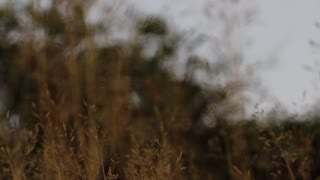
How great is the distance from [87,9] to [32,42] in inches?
26.2

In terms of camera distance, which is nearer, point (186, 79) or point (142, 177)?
point (142, 177)

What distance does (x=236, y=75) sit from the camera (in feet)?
15.5

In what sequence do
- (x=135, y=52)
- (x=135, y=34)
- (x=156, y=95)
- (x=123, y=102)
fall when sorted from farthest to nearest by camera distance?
(x=156, y=95) < (x=135, y=52) < (x=135, y=34) < (x=123, y=102)

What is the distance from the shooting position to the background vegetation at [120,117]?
2617 millimetres

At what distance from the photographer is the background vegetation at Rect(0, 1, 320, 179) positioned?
8.59 feet

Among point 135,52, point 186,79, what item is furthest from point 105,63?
point 186,79

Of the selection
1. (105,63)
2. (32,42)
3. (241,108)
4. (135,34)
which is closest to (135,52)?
(105,63)

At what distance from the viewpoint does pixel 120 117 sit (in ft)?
15.2

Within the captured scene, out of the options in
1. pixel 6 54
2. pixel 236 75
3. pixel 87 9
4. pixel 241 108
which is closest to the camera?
pixel 241 108

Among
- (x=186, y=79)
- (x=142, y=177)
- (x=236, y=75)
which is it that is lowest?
(x=186, y=79)

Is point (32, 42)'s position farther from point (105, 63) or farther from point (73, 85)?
point (105, 63)

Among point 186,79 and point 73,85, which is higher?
point 73,85

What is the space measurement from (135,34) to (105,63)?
1.73 metres

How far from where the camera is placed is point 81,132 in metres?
2.71
